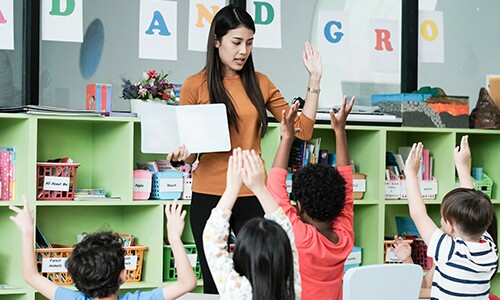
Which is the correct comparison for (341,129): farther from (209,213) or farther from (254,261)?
(254,261)

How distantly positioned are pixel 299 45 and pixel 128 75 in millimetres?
980

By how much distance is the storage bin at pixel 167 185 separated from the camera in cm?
386

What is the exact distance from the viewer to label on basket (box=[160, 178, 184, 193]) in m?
3.86

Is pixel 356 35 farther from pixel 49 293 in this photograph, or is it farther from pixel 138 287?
pixel 49 293

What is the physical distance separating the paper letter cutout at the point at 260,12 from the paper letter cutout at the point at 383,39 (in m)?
0.69

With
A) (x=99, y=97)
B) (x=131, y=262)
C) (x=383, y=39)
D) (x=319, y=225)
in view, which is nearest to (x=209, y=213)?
(x=319, y=225)

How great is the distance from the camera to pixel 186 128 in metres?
3.12

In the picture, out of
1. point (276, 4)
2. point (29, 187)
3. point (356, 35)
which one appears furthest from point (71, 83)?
point (356, 35)

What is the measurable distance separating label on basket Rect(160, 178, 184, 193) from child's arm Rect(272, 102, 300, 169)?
91 cm

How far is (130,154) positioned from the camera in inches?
147

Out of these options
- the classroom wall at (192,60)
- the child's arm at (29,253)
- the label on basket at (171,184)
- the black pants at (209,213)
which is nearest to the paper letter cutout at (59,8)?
the classroom wall at (192,60)

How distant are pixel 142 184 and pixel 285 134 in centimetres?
103

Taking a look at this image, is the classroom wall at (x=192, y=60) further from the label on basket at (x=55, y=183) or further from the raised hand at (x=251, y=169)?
the raised hand at (x=251, y=169)

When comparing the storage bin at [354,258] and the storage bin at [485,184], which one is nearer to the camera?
the storage bin at [354,258]
